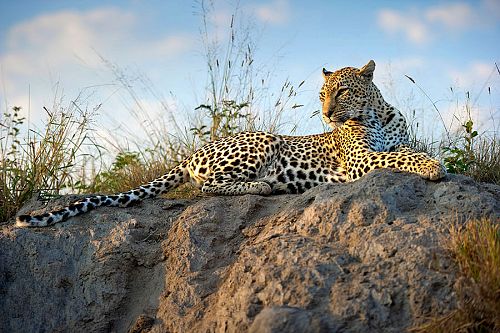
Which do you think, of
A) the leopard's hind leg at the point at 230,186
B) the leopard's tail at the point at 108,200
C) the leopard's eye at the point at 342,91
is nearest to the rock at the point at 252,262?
the leopard's tail at the point at 108,200

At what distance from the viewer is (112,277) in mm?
6695

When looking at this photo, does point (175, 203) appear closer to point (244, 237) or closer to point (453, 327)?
point (244, 237)

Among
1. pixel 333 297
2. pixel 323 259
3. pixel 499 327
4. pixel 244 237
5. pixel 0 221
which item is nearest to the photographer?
pixel 499 327

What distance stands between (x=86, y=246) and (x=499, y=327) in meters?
4.14

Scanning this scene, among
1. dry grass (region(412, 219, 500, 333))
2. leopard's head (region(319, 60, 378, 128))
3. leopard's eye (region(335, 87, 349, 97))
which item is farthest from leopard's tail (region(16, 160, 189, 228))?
dry grass (region(412, 219, 500, 333))

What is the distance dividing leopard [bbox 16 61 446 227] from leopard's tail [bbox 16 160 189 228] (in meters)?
0.02

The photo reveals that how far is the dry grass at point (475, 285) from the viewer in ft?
15.3

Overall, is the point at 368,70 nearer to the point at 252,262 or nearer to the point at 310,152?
the point at 310,152

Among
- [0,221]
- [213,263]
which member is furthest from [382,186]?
[0,221]

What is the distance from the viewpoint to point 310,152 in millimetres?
8883

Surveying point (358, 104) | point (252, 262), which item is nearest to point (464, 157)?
point (358, 104)

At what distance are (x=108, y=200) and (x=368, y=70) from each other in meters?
3.86

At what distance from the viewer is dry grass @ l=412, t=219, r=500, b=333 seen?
465 centimetres

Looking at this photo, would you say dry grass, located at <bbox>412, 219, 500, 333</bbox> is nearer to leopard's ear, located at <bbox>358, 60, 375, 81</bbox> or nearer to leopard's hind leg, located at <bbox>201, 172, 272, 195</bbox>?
leopard's hind leg, located at <bbox>201, 172, 272, 195</bbox>
